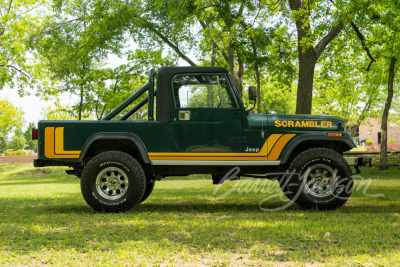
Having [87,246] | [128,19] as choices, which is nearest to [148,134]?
[87,246]

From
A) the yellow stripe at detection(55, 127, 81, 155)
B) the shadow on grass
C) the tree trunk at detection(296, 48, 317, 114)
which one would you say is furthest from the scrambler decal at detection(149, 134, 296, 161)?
the tree trunk at detection(296, 48, 317, 114)

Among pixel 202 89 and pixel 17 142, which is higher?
pixel 202 89

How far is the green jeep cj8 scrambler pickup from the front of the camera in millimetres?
7512

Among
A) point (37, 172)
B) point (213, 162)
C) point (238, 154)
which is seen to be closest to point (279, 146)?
point (238, 154)

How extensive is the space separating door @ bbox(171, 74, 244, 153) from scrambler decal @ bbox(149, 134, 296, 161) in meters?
0.09

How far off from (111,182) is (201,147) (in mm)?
1659

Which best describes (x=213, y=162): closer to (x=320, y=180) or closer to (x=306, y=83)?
(x=320, y=180)

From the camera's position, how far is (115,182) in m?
7.58

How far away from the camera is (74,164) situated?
793cm

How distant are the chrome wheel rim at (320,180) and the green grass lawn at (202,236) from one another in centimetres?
39

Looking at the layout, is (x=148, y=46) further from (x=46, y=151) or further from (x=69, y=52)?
(x=46, y=151)

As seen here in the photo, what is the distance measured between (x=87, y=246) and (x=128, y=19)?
18.3 meters

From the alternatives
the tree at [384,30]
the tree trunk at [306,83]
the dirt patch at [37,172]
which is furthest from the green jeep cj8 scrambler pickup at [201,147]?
the dirt patch at [37,172]

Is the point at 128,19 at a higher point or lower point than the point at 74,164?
higher
